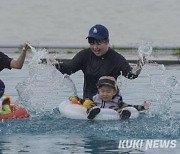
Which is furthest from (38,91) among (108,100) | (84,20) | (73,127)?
(84,20)

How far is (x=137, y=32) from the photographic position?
27156mm

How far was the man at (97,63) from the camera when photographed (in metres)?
13.3

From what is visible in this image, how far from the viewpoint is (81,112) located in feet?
42.7

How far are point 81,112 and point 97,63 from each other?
2.86 ft

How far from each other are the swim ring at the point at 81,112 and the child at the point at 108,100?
0.08 metres

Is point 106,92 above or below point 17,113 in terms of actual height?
above

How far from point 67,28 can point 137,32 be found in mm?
1989

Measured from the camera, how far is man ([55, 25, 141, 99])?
43.7ft

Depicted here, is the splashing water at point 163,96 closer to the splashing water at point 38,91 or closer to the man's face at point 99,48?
the man's face at point 99,48

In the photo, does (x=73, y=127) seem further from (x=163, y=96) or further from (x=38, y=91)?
(x=38, y=91)

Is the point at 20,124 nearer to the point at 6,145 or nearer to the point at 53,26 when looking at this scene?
the point at 6,145

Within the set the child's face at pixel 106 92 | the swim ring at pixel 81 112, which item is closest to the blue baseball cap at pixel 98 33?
the child's face at pixel 106 92

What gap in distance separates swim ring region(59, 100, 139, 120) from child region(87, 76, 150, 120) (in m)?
0.08

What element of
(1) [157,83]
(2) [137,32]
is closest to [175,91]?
(1) [157,83]
